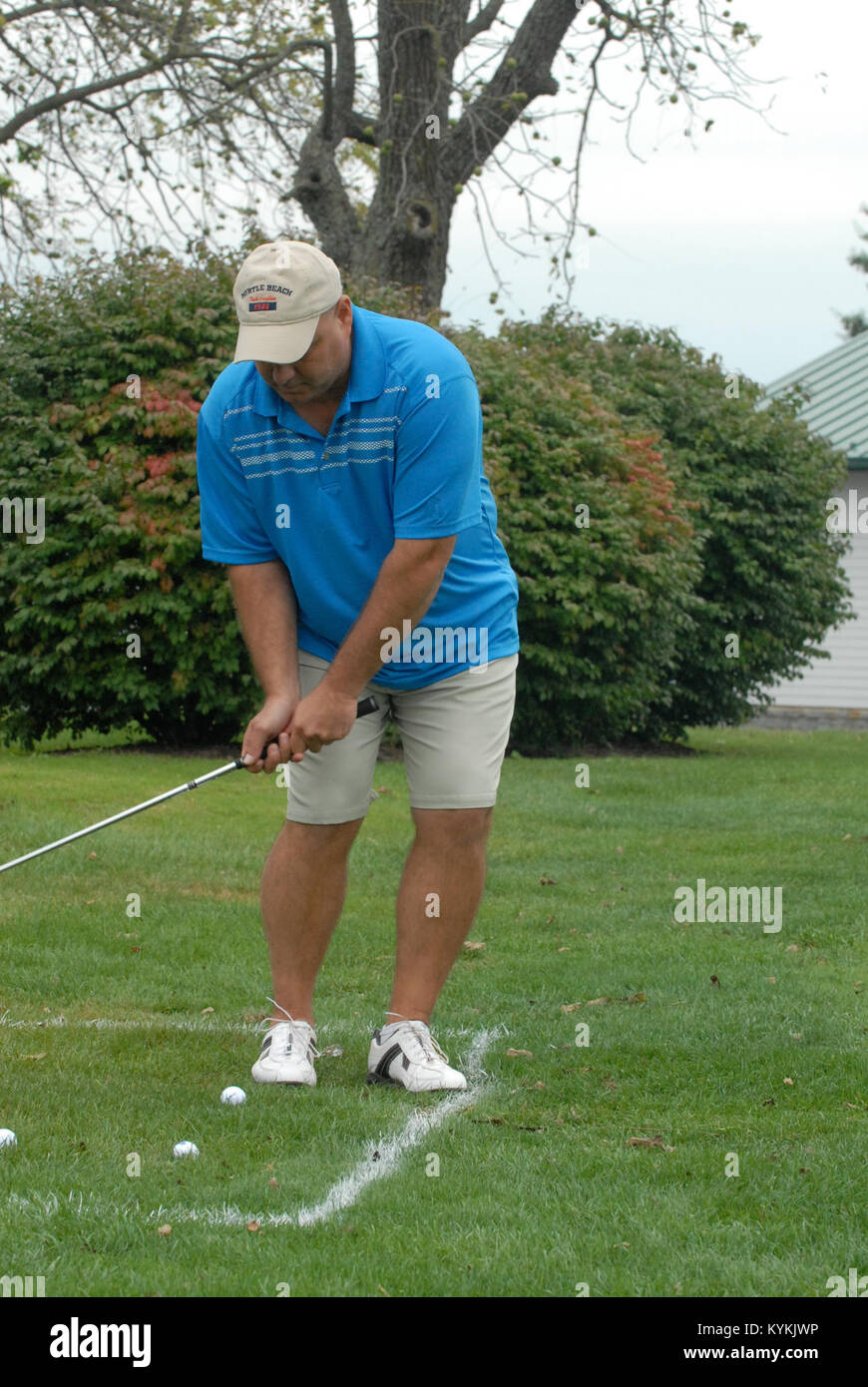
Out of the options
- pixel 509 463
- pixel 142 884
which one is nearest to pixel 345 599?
pixel 142 884

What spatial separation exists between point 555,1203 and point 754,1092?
1.06 m

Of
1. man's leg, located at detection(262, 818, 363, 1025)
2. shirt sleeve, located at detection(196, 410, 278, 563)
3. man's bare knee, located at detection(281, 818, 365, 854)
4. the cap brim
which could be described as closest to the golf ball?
man's leg, located at detection(262, 818, 363, 1025)

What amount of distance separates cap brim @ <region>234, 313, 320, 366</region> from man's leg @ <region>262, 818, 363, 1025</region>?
126 centimetres

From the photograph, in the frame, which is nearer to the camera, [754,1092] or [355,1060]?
[754,1092]

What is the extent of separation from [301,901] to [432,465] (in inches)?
48.8

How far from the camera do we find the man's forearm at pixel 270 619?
425 centimetres

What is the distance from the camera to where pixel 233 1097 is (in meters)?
4.02

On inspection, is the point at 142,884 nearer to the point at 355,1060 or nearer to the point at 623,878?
the point at 623,878

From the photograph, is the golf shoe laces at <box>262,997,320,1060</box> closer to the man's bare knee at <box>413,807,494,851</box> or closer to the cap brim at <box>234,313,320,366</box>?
the man's bare knee at <box>413,807,494,851</box>

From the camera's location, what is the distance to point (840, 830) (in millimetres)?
9109

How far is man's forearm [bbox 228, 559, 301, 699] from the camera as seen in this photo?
4250 mm

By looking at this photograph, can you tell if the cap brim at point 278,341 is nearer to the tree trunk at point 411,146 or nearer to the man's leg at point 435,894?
the man's leg at point 435,894

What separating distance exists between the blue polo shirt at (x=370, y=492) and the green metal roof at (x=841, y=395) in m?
16.7

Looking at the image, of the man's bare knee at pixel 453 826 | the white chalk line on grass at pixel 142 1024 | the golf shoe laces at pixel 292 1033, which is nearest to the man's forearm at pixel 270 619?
the man's bare knee at pixel 453 826
